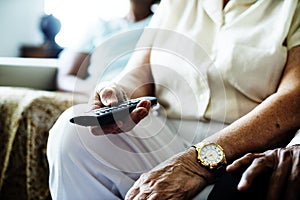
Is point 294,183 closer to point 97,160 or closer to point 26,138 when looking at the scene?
point 97,160

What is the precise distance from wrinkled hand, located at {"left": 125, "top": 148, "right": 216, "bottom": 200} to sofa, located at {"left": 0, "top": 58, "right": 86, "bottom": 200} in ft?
2.03

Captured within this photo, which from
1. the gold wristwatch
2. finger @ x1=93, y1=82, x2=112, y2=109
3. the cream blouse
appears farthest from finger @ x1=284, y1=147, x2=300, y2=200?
finger @ x1=93, y1=82, x2=112, y2=109

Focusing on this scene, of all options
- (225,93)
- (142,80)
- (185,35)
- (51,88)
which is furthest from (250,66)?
(51,88)

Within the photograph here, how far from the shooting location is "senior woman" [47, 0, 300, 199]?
896 millimetres

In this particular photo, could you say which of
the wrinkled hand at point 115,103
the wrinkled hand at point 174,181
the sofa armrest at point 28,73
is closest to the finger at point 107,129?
the wrinkled hand at point 115,103

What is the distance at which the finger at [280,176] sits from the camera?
669 millimetres

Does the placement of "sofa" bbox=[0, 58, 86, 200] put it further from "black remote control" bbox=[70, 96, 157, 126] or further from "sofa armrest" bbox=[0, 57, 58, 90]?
"black remote control" bbox=[70, 96, 157, 126]

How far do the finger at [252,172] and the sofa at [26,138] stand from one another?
0.80m

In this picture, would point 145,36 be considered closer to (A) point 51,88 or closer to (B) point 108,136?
(B) point 108,136

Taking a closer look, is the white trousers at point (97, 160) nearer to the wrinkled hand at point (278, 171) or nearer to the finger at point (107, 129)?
the finger at point (107, 129)

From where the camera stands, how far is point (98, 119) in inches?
34.2

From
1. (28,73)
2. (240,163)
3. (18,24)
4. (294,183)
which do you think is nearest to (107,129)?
(240,163)

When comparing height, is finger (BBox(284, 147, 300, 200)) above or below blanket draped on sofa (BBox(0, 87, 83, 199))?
above

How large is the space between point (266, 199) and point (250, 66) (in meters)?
0.39
